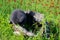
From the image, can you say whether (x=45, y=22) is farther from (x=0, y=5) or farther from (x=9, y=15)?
(x=0, y=5)

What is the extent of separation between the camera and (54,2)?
589cm

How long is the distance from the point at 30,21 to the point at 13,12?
0.29 m

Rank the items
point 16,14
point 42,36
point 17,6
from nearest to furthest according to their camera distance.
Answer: point 42,36
point 16,14
point 17,6

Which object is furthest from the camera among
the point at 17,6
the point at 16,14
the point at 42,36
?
the point at 17,6

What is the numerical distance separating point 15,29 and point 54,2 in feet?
3.94

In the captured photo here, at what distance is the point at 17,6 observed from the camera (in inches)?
228

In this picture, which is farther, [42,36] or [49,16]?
[49,16]

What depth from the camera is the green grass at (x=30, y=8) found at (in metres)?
4.82

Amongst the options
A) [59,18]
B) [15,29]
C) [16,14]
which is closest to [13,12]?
[16,14]

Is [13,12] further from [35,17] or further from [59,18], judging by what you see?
[59,18]

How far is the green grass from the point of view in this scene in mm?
4820

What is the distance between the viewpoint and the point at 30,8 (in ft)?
18.8

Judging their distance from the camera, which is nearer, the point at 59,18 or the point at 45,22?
the point at 45,22

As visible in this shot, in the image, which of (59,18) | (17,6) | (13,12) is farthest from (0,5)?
(59,18)
